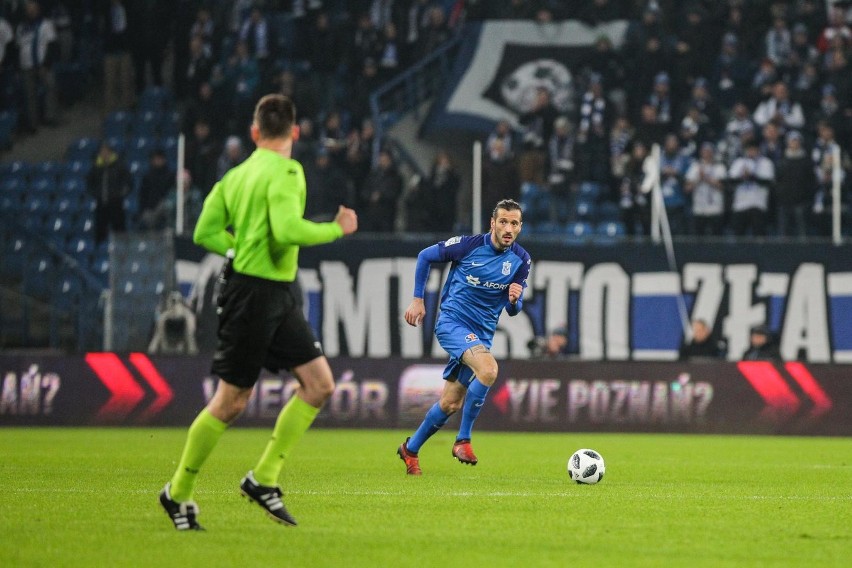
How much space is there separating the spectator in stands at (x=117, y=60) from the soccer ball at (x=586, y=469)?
58.2 feet

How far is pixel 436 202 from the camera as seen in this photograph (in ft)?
69.7

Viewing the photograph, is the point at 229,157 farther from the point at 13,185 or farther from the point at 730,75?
the point at 730,75

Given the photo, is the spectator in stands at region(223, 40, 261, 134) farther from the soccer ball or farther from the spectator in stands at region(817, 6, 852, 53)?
the soccer ball

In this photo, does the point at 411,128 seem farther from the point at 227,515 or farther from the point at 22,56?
the point at 227,515

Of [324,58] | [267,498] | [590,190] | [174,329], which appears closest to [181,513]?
[267,498]

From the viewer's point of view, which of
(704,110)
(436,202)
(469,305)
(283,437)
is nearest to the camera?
(283,437)

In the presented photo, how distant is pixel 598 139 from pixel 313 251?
17.4ft

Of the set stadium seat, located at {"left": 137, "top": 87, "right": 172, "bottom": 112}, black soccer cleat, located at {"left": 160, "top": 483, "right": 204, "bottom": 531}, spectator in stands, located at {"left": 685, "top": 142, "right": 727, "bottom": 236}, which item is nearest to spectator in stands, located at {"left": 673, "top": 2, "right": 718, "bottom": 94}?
spectator in stands, located at {"left": 685, "top": 142, "right": 727, "bottom": 236}

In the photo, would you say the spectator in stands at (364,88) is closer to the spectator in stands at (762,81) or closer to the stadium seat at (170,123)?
the stadium seat at (170,123)

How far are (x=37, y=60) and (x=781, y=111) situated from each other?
520 inches

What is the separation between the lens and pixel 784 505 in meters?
8.90

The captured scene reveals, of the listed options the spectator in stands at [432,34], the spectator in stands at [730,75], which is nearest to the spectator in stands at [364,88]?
the spectator in stands at [432,34]

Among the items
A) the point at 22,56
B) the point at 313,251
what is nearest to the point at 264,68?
the point at 22,56

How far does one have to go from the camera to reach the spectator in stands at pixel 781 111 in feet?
73.5
